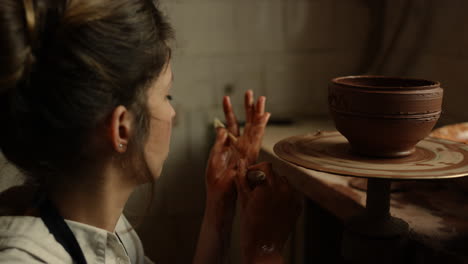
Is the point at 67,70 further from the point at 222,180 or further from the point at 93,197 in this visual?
the point at 222,180

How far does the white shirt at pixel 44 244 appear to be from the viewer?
0.77m

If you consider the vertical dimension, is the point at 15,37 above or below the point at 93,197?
above

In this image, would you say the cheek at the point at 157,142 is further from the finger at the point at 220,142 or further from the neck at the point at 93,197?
the finger at the point at 220,142

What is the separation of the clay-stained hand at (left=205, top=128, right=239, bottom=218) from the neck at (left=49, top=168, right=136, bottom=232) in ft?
0.86

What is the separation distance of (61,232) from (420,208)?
2.46ft

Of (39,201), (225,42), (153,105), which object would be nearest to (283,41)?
(225,42)

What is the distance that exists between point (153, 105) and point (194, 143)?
43.3 inches

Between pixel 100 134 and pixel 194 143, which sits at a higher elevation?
pixel 100 134

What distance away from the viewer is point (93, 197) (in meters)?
0.88

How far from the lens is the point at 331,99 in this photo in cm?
88

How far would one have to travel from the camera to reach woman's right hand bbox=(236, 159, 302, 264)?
982 millimetres

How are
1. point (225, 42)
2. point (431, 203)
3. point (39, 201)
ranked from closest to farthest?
1. point (39, 201)
2. point (431, 203)
3. point (225, 42)

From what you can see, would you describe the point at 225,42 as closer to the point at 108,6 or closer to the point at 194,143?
the point at 194,143

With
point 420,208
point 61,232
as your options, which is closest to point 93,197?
point 61,232
